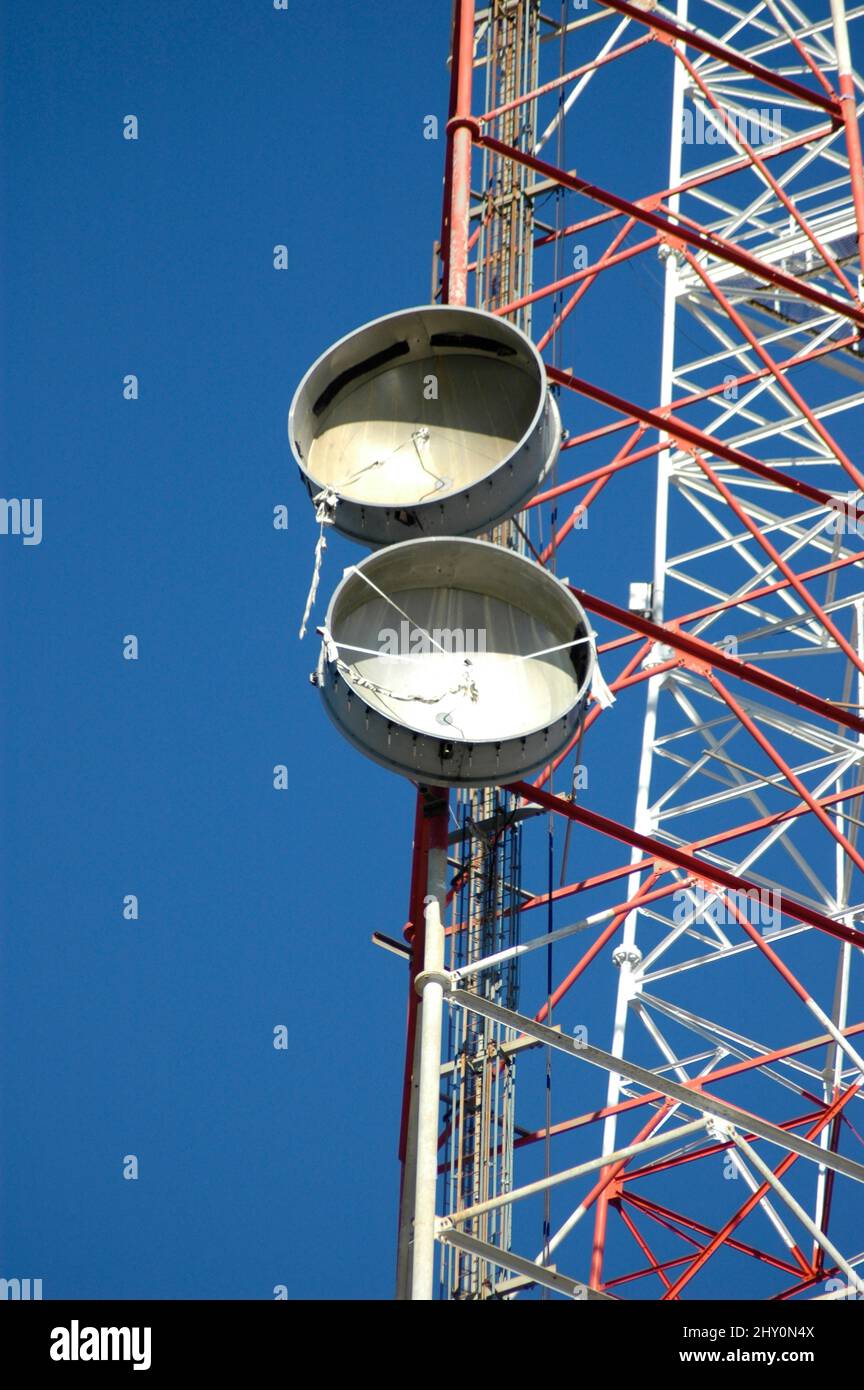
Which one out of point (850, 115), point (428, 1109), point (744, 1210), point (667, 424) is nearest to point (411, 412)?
point (667, 424)

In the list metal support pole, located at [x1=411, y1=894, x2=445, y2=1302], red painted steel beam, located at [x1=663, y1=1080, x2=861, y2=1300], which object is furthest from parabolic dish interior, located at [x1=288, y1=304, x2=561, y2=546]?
red painted steel beam, located at [x1=663, y1=1080, x2=861, y2=1300]

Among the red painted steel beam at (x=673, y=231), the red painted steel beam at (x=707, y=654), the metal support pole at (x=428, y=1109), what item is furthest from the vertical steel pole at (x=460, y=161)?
the metal support pole at (x=428, y=1109)

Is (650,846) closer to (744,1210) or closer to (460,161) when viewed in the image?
(744,1210)

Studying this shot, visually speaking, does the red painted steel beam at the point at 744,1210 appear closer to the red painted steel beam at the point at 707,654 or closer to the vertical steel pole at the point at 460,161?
the red painted steel beam at the point at 707,654

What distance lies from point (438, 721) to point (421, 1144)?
396cm

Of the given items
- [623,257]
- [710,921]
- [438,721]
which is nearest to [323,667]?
[438,721]

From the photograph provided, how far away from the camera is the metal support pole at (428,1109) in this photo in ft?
66.8

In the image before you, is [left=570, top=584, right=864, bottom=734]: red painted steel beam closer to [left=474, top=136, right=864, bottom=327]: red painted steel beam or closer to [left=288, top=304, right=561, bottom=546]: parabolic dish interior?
[left=288, top=304, right=561, bottom=546]: parabolic dish interior

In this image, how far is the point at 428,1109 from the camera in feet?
68.7

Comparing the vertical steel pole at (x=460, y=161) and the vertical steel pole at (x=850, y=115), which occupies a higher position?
the vertical steel pole at (x=850, y=115)

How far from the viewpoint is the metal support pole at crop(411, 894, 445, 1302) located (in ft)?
66.8
